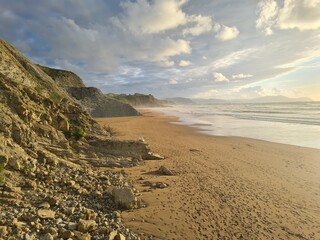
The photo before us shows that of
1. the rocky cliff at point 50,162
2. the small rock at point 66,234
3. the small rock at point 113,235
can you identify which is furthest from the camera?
the rocky cliff at point 50,162

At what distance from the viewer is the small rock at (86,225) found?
4877 mm

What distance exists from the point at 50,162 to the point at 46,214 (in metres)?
2.53

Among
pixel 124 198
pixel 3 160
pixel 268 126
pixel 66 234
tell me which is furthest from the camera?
pixel 268 126

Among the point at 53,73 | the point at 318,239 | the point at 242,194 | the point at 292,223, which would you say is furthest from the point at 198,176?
the point at 53,73

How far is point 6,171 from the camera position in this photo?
19.1 feet

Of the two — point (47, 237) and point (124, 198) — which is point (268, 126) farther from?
point (47, 237)

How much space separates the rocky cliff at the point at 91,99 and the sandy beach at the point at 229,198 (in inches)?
1344

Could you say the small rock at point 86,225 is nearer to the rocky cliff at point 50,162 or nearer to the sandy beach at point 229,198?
the rocky cliff at point 50,162

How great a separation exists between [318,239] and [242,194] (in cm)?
246

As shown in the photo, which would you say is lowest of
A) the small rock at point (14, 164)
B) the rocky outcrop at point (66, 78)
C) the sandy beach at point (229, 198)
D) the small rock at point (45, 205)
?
the sandy beach at point (229, 198)

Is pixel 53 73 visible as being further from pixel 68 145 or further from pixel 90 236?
pixel 90 236

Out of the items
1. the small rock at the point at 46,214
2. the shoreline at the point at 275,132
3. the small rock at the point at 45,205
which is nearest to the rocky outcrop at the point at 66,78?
the shoreline at the point at 275,132

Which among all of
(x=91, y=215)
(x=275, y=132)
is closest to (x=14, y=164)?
(x=91, y=215)

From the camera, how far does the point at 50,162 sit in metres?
7.31
